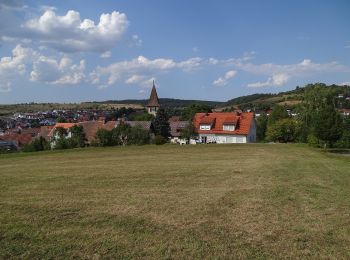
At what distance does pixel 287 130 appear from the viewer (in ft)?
233

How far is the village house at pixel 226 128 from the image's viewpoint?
77.1 m

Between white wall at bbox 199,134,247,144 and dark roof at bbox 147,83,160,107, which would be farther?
dark roof at bbox 147,83,160,107

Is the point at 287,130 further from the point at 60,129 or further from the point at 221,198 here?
the point at 221,198

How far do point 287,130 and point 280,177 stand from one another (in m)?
52.4

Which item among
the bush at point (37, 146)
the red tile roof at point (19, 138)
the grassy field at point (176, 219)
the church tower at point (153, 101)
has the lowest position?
the red tile roof at point (19, 138)

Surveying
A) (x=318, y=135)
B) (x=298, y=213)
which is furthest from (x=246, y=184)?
(x=318, y=135)

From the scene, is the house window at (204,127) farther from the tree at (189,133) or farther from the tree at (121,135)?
the tree at (121,135)

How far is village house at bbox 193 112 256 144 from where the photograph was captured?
77.1 meters

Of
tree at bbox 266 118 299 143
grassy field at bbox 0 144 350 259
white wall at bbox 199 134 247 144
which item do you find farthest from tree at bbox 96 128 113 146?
grassy field at bbox 0 144 350 259

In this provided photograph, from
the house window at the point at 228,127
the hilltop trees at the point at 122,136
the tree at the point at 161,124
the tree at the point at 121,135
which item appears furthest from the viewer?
the house window at the point at 228,127

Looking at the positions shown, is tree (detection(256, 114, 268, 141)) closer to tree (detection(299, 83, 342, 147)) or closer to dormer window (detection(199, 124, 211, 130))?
dormer window (detection(199, 124, 211, 130))

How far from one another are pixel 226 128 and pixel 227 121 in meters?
1.36

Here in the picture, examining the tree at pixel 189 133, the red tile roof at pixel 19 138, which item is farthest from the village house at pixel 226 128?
the red tile roof at pixel 19 138

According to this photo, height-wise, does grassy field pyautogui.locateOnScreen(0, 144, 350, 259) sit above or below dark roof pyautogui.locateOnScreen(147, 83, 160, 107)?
below
